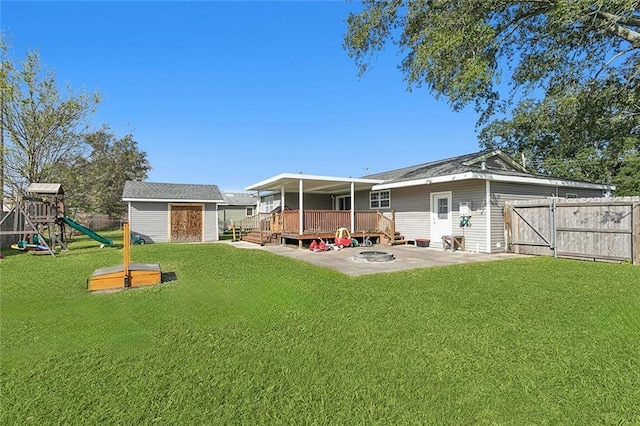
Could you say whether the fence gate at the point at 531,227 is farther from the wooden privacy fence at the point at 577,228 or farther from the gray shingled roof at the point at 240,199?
the gray shingled roof at the point at 240,199

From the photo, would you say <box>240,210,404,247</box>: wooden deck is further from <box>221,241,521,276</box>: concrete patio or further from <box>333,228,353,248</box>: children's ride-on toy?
<box>221,241,521,276</box>: concrete patio

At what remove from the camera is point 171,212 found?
59.5 ft

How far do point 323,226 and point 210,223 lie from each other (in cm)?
890

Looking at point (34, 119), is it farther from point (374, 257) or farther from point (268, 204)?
point (374, 257)

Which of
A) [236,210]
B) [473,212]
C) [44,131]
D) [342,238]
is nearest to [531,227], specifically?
[473,212]

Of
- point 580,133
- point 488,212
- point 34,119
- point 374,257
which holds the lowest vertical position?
point 374,257

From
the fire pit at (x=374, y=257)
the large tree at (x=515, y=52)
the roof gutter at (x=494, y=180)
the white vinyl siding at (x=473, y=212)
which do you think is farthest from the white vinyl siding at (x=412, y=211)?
the fire pit at (x=374, y=257)

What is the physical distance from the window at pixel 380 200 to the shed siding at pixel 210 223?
30.3ft

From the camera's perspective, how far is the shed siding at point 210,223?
18.8 meters

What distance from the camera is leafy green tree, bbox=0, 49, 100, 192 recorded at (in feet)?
51.4

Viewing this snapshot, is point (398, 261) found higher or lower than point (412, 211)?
lower

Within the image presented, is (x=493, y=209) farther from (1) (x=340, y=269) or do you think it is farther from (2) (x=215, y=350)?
(2) (x=215, y=350)

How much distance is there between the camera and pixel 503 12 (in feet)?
34.2

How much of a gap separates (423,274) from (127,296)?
18.2ft
